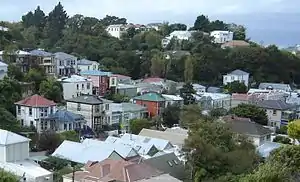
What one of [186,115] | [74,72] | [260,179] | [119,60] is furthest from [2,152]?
[119,60]

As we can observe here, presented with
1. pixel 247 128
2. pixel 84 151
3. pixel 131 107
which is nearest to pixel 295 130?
pixel 247 128

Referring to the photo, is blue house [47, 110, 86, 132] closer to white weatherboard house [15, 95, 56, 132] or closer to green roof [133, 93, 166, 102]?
white weatherboard house [15, 95, 56, 132]

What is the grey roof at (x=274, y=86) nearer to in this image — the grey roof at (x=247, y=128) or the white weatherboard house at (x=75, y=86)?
the grey roof at (x=247, y=128)

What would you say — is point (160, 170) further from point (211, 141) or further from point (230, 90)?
point (230, 90)

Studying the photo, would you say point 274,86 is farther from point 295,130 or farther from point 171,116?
point 295,130

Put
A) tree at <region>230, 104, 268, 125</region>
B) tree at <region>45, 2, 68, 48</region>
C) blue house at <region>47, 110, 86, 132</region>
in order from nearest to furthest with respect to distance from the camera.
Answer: blue house at <region>47, 110, 86, 132</region>, tree at <region>230, 104, 268, 125</region>, tree at <region>45, 2, 68, 48</region>

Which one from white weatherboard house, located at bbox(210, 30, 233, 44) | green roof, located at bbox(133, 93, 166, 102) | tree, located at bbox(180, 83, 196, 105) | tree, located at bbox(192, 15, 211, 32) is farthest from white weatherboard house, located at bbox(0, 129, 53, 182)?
tree, located at bbox(192, 15, 211, 32)

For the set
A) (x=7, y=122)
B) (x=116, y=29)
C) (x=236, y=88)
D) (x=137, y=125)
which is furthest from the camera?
(x=116, y=29)
